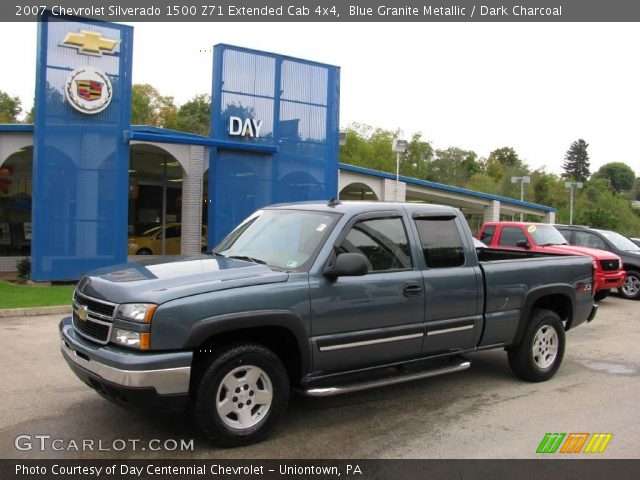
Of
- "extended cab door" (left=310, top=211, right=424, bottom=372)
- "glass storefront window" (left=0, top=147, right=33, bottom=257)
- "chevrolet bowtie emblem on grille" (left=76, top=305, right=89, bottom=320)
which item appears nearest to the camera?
"chevrolet bowtie emblem on grille" (left=76, top=305, right=89, bottom=320)

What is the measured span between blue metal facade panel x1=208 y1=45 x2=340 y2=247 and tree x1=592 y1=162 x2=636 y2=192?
474 feet

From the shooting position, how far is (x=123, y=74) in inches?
559

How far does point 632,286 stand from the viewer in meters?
14.2

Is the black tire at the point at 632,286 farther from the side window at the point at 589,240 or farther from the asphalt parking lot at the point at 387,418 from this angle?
the asphalt parking lot at the point at 387,418

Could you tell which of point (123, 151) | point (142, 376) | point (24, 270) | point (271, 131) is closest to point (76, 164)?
point (123, 151)

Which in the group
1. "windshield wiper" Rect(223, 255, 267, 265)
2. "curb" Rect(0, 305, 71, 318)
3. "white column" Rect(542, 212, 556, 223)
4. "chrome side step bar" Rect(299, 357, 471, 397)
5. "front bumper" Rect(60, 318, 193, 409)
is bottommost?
"curb" Rect(0, 305, 71, 318)

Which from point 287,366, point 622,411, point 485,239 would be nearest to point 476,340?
point 622,411

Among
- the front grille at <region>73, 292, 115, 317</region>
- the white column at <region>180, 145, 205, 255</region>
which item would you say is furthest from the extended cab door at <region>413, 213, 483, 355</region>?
the white column at <region>180, 145, 205, 255</region>

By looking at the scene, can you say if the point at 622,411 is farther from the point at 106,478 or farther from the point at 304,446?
the point at 106,478

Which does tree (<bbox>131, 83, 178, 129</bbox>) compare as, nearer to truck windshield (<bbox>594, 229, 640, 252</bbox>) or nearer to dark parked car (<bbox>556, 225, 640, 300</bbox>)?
dark parked car (<bbox>556, 225, 640, 300</bbox>)

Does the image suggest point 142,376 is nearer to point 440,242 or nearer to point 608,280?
point 440,242

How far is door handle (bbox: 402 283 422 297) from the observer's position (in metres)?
5.09

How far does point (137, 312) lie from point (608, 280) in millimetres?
11266

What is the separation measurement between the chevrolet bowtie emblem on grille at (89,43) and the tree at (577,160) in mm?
113844
